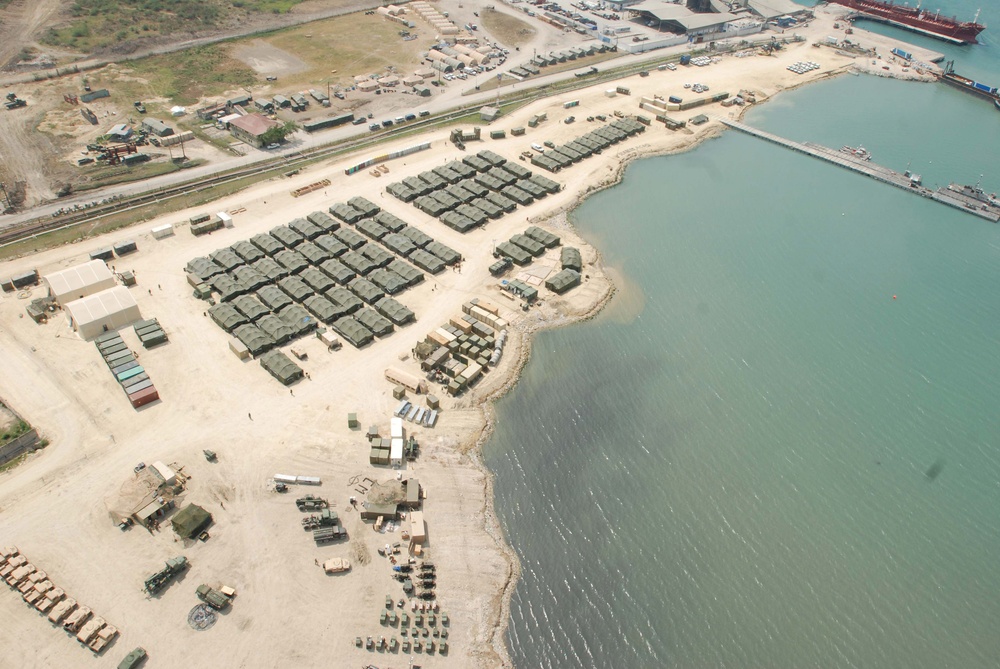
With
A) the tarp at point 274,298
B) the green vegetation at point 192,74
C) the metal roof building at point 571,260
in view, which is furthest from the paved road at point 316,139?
the metal roof building at point 571,260

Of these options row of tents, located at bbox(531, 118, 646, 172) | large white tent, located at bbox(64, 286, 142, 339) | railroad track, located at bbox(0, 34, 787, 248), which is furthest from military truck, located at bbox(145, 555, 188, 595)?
row of tents, located at bbox(531, 118, 646, 172)

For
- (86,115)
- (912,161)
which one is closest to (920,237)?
(912,161)

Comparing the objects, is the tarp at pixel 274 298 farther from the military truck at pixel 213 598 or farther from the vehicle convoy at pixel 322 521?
the military truck at pixel 213 598

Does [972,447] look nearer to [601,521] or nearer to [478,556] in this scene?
[601,521]

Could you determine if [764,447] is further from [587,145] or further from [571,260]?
[587,145]

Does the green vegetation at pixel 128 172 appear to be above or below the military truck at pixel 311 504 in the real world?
above

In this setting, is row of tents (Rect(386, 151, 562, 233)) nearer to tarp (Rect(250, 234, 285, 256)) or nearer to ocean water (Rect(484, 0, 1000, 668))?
ocean water (Rect(484, 0, 1000, 668))

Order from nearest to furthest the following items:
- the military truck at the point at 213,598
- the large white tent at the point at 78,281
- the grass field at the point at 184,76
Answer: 1. the military truck at the point at 213,598
2. the large white tent at the point at 78,281
3. the grass field at the point at 184,76
